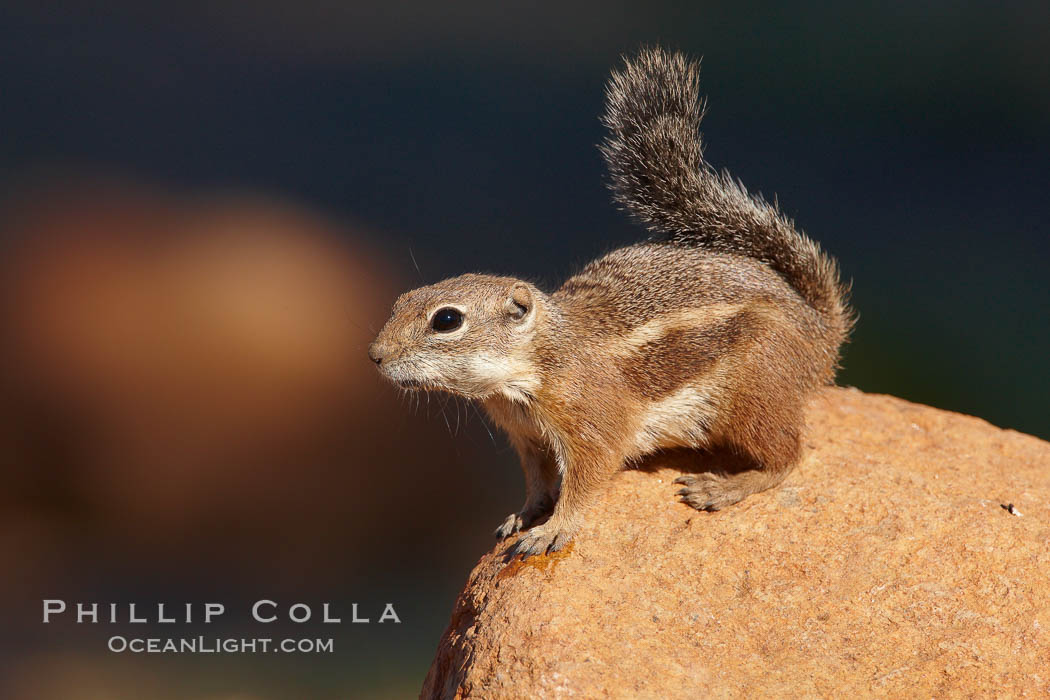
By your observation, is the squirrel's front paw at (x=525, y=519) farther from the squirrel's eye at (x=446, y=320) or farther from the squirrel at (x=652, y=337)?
the squirrel's eye at (x=446, y=320)

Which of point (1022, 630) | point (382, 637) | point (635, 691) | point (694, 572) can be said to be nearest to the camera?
point (635, 691)

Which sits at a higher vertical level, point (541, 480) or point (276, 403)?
point (276, 403)

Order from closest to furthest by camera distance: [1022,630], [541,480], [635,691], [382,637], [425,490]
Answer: [635,691] < [1022,630] < [541,480] < [382,637] < [425,490]

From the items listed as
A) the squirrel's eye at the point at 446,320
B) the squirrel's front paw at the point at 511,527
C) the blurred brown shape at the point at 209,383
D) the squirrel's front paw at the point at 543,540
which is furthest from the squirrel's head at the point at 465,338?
the blurred brown shape at the point at 209,383

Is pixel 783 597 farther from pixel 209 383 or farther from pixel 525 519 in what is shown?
pixel 209 383

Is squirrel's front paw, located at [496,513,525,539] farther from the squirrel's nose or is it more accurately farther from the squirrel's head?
the squirrel's nose

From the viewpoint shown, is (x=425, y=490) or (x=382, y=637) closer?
(x=382, y=637)

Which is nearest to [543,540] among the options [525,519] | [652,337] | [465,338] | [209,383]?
[525,519]

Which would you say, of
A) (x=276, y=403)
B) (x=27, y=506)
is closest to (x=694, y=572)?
(x=276, y=403)

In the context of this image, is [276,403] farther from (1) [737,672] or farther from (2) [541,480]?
(1) [737,672]
